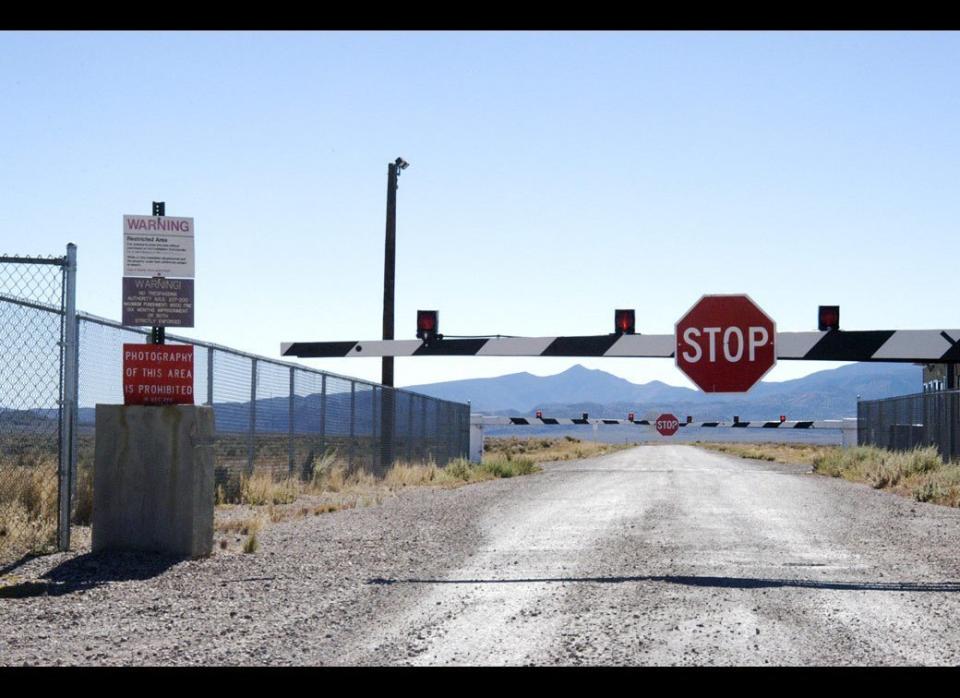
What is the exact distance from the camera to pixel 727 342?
35.8ft

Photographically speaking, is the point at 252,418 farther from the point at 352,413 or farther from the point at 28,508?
the point at 28,508

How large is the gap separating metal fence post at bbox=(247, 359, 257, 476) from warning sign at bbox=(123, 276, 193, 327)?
26.2 ft

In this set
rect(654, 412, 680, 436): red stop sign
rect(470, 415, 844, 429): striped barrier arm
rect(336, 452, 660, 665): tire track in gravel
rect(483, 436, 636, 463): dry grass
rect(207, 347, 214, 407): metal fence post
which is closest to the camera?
rect(336, 452, 660, 665): tire track in gravel

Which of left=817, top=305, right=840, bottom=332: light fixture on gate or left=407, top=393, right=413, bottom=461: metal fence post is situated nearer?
left=817, top=305, right=840, bottom=332: light fixture on gate

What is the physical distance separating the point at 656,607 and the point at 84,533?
6.99m

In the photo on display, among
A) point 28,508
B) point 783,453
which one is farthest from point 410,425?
point 783,453

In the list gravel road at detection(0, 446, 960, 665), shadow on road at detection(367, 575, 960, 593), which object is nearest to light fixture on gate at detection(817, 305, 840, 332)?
gravel road at detection(0, 446, 960, 665)

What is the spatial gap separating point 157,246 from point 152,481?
2.31 metres

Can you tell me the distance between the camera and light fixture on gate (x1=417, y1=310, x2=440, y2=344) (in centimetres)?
1402

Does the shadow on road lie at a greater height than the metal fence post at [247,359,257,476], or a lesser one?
lesser

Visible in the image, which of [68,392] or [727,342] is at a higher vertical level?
[727,342]

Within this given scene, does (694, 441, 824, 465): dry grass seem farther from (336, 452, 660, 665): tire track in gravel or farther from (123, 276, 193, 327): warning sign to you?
(123, 276, 193, 327): warning sign


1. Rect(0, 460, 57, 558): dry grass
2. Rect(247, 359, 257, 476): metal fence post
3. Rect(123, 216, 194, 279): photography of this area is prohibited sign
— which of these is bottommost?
Rect(0, 460, 57, 558): dry grass

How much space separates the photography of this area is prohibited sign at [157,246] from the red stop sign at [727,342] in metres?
4.90
